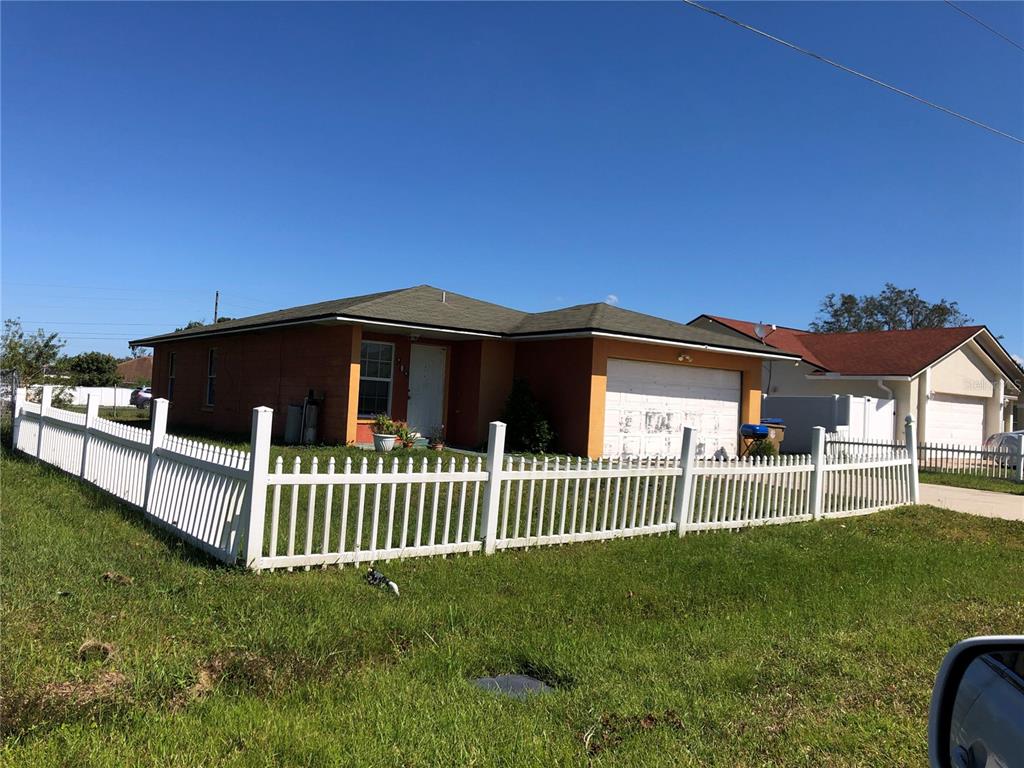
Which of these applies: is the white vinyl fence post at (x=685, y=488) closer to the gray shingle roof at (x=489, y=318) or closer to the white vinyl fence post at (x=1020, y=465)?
the gray shingle roof at (x=489, y=318)

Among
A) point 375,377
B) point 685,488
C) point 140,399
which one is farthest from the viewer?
point 140,399

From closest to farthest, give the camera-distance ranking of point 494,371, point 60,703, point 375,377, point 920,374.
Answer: point 60,703, point 375,377, point 494,371, point 920,374

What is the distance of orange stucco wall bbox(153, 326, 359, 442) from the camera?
48.8 ft

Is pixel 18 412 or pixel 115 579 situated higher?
pixel 18 412

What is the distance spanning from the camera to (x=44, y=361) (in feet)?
84.1

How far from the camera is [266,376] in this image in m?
17.7

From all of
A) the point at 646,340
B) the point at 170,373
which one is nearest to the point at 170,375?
the point at 170,373

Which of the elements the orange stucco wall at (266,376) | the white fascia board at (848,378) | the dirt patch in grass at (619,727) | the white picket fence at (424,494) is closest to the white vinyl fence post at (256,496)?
the white picket fence at (424,494)

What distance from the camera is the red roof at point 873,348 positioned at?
24094 millimetres

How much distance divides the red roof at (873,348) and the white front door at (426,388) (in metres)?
11.9

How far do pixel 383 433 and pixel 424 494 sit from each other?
8.36 metres

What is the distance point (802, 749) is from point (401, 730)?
1.84 metres

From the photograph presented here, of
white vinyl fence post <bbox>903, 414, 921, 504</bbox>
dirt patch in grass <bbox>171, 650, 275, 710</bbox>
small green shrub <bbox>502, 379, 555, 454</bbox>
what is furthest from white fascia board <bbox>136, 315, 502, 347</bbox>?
dirt patch in grass <bbox>171, 650, 275, 710</bbox>

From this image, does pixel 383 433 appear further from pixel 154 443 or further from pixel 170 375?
pixel 170 375
